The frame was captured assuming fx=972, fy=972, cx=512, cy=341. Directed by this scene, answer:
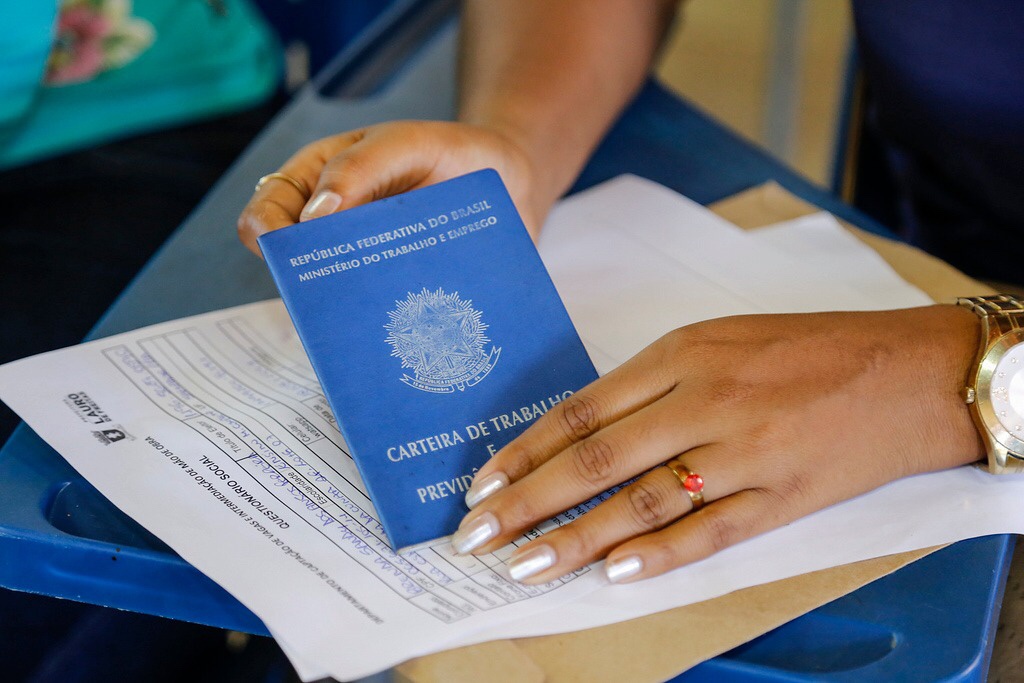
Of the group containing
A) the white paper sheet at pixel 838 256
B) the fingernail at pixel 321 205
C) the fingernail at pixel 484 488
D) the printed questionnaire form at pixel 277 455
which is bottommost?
the printed questionnaire form at pixel 277 455

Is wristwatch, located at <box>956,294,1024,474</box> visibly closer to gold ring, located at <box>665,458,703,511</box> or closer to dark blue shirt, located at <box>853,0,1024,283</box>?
gold ring, located at <box>665,458,703,511</box>

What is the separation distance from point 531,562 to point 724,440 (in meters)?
0.13

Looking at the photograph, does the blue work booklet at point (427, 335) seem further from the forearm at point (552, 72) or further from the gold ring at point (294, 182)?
the forearm at point (552, 72)

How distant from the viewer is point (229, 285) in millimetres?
785

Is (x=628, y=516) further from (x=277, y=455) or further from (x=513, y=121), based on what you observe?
(x=513, y=121)

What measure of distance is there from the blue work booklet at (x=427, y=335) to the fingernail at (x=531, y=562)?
0.15 feet

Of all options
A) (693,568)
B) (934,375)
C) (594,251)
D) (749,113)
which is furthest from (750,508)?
(749,113)

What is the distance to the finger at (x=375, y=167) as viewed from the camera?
0.65 meters

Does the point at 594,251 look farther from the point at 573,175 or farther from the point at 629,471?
the point at 629,471

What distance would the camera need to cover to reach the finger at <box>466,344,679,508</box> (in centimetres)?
53

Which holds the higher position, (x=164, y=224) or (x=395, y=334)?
(x=395, y=334)

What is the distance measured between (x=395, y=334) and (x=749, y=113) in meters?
2.37

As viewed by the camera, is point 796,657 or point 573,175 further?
point 573,175

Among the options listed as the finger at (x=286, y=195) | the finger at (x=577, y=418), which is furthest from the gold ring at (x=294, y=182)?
the finger at (x=577, y=418)
